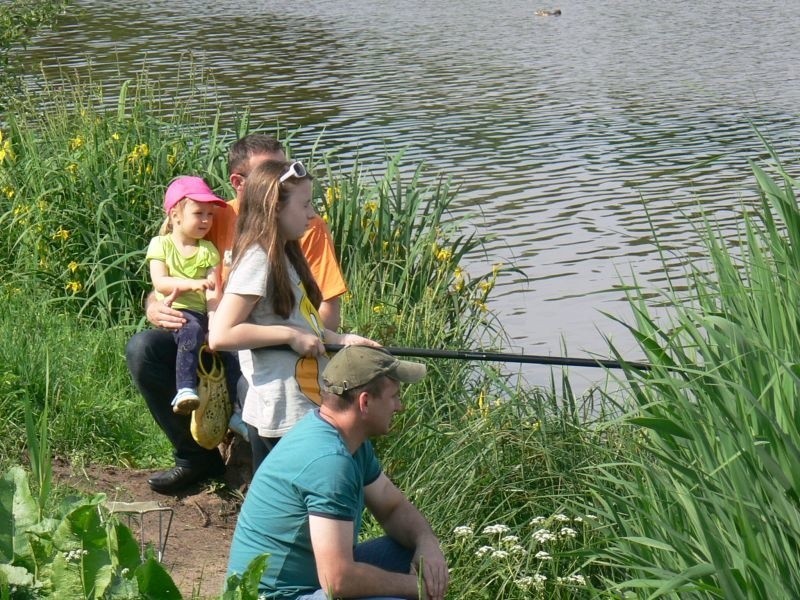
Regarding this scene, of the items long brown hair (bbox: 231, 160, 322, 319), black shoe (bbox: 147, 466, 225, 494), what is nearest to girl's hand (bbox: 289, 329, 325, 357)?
long brown hair (bbox: 231, 160, 322, 319)

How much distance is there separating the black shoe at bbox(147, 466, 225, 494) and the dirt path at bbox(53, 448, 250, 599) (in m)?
0.03

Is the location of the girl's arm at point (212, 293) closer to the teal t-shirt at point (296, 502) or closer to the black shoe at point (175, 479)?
the black shoe at point (175, 479)

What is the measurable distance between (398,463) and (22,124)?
361cm

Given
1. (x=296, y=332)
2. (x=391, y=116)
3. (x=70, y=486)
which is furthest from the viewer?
(x=391, y=116)

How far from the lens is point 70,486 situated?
4832 mm

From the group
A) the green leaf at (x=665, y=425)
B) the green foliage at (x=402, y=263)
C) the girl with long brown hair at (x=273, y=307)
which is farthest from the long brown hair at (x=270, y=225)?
the green foliage at (x=402, y=263)

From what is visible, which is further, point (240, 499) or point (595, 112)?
point (595, 112)

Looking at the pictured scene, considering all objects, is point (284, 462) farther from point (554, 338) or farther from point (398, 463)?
point (554, 338)

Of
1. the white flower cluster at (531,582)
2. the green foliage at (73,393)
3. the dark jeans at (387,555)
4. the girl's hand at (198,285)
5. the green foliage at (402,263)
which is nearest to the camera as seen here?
the dark jeans at (387,555)

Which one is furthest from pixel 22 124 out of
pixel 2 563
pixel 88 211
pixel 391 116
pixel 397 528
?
pixel 391 116

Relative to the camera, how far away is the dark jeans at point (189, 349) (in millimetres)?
4801

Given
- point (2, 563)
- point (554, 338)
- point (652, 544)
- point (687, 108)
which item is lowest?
point (687, 108)

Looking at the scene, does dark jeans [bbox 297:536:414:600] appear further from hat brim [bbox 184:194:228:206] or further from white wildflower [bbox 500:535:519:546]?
hat brim [bbox 184:194:228:206]

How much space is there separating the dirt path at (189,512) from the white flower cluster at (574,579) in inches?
43.0
